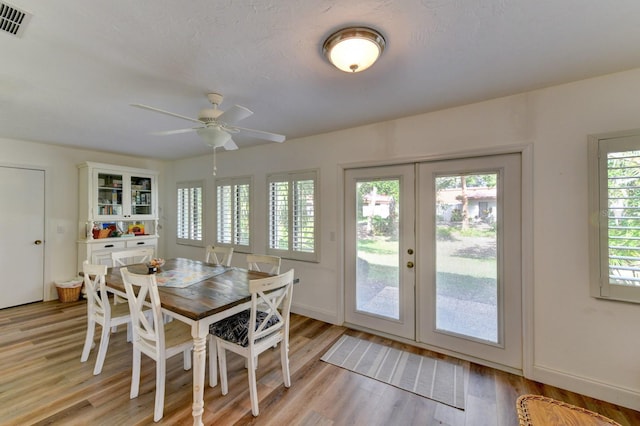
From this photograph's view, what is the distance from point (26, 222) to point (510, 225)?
6214 mm

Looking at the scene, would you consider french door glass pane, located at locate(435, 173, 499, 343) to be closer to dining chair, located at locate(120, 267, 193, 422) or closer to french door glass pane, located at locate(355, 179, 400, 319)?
french door glass pane, located at locate(355, 179, 400, 319)

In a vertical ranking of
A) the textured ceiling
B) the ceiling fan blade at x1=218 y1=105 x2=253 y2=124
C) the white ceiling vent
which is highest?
the textured ceiling

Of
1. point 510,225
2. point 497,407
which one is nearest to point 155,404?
point 497,407

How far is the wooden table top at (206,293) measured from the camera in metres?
1.81

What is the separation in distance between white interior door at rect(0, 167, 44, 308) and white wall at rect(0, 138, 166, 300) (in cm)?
8

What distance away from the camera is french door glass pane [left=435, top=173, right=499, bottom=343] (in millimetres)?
2533

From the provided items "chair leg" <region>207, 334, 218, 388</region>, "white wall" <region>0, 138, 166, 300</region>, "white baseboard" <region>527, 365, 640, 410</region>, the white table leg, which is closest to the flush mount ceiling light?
the white table leg

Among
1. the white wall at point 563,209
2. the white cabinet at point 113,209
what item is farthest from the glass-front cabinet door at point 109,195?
the white wall at point 563,209

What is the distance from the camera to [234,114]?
1935mm

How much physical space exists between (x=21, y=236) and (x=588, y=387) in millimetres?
6745

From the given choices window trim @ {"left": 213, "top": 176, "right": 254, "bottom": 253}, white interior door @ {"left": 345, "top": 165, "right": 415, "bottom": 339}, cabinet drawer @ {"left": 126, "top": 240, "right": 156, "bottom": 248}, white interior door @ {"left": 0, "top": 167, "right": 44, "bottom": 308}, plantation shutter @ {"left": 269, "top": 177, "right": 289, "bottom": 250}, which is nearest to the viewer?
white interior door @ {"left": 345, "top": 165, "right": 415, "bottom": 339}

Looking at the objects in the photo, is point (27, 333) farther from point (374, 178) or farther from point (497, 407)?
point (497, 407)

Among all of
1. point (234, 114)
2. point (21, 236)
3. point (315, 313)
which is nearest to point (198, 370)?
point (234, 114)

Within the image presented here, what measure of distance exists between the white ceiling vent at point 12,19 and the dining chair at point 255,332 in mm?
1872
